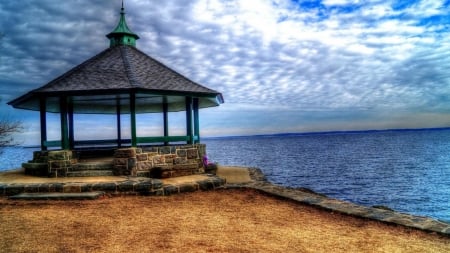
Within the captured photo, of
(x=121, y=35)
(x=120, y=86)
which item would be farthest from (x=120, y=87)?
(x=121, y=35)

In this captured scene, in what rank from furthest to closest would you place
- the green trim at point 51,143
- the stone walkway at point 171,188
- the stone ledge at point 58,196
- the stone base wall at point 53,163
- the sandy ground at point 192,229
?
the green trim at point 51,143, the stone base wall at point 53,163, the stone ledge at point 58,196, the stone walkway at point 171,188, the sandy ground at point 192,229

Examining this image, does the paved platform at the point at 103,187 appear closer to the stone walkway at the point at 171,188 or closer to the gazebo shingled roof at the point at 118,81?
the stone walkway at the point at 171,188

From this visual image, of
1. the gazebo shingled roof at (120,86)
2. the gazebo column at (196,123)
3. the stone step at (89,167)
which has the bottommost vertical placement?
the stone step at (89,167)

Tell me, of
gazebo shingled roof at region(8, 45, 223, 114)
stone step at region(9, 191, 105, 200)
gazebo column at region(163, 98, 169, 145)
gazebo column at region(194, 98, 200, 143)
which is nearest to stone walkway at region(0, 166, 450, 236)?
stone step at region(9, 191, 105, 200)

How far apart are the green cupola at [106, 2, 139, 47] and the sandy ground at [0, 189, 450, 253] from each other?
312 inches

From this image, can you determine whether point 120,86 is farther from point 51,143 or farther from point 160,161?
point 51,143

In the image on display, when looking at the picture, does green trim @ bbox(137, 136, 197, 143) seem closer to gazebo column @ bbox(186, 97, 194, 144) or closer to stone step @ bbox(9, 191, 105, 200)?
gazebo column @ bbox(186, 97, 194, 144)

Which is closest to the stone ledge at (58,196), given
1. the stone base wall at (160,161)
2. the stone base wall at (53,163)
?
the stone base wall at (160,161)

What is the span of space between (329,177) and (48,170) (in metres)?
→ 22.6

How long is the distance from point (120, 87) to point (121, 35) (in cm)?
447

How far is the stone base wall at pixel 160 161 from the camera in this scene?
9969mm

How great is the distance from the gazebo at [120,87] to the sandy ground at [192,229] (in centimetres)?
A: 372

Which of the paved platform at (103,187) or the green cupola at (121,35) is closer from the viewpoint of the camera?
the paved platform at (103,187)

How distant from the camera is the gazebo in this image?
10203 millimetres
